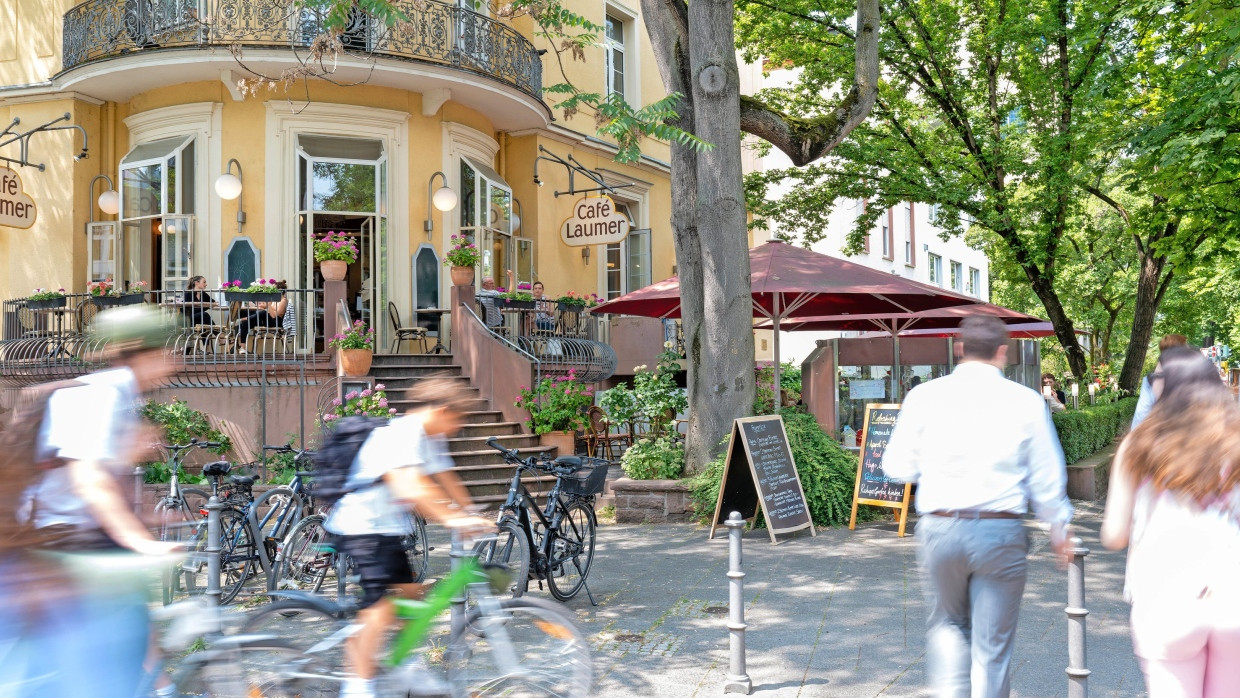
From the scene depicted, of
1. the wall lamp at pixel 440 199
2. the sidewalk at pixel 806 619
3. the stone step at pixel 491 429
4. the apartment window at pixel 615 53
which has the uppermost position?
the apartment window at pixel 615 53

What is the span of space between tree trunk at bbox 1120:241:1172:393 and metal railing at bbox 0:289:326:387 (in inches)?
601

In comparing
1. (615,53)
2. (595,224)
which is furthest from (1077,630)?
(615,53)

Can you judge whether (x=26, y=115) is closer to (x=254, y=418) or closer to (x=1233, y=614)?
(x=254, y=418)

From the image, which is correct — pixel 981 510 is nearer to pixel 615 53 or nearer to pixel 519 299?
pixel 519 299

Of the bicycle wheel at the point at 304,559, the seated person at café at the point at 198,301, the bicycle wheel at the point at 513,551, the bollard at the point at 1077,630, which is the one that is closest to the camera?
the bollard at the point at 1077,630

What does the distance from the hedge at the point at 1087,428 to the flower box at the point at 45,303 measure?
1408 centimetres

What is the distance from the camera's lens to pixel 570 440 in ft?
42.1

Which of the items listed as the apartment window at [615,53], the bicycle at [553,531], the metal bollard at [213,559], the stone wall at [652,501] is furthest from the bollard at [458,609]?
the apartment window at [615,53]

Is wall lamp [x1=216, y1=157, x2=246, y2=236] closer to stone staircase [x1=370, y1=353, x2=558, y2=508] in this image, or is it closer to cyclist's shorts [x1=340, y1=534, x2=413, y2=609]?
stone staircase [x1=370, y1=353, x2=558, y2=508]

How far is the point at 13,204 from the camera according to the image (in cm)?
1488

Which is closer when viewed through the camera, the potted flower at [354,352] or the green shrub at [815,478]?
the green shrub at [815,478]

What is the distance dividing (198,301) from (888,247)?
2538 cm

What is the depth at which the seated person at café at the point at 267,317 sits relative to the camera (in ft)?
43.6

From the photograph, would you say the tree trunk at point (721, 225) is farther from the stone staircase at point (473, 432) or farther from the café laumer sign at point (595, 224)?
the café laumer sign at point (595, 224)
